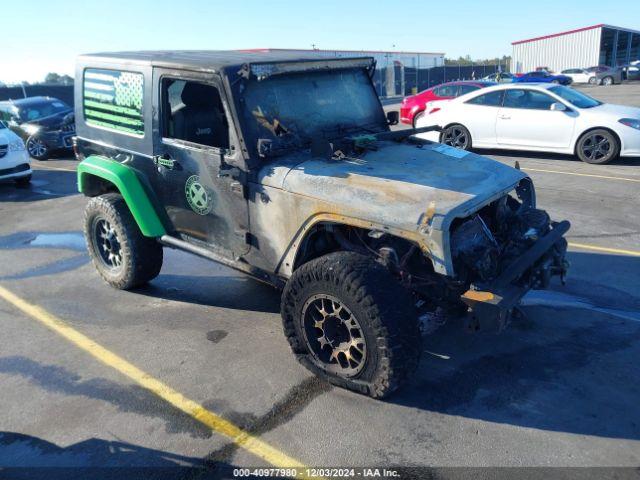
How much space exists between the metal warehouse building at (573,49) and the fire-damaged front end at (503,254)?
52757 millimetres

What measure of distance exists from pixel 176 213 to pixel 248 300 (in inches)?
43.8

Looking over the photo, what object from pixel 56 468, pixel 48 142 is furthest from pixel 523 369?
pixel 48 142

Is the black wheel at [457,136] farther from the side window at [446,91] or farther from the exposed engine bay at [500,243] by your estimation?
the exposed engine bay at [500,243]

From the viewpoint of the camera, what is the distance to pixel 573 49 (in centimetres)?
4969

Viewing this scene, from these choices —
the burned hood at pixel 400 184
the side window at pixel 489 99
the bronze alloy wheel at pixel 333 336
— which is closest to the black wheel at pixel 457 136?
the side window at pixel 489 99

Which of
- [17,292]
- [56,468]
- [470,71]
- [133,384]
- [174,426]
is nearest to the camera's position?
[56,468]

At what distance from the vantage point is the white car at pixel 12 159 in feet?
33.7

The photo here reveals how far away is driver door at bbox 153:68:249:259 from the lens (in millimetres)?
4008

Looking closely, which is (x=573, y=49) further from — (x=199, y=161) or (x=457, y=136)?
(x=199, y=161)

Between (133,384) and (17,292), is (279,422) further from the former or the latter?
(17,292)

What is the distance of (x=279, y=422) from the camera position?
3357 mm

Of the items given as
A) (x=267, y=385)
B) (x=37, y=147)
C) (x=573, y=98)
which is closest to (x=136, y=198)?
(x=267, y=385)

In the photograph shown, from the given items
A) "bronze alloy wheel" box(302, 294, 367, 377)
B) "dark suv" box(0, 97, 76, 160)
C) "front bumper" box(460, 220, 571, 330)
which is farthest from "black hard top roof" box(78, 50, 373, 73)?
"dark suv" box(0, 97, 76, 160)

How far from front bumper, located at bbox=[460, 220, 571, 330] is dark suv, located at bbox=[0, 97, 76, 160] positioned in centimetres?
1200
